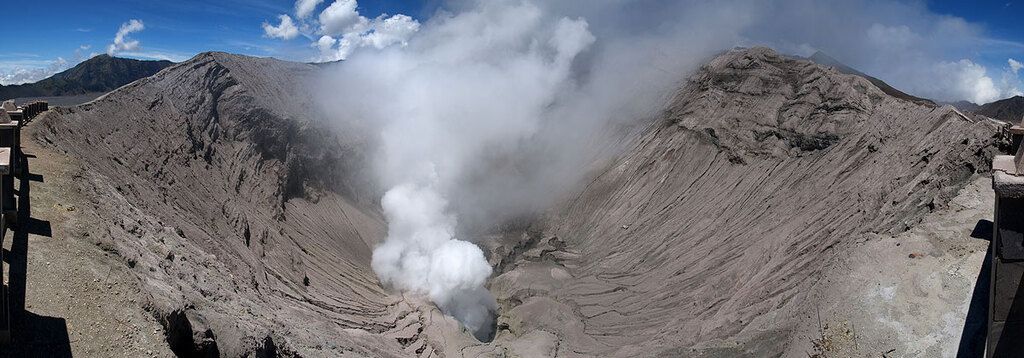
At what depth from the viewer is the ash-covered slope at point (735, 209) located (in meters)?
21.3

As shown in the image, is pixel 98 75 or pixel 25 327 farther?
pixel 98 75

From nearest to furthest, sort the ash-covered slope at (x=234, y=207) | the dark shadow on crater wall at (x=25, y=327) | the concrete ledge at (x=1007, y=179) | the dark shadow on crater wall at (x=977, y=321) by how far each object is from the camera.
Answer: the dark shadow on crater wall at (x=25, y=327), the concrete ledge at (x=1007, y=179), the ash-covered slope at (x=234, y=207), the dark shadow on crater wall at (x=977, y=321)

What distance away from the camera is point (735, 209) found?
32.0 meters

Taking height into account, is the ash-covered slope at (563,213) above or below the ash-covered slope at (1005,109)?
below

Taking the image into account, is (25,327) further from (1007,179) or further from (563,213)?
(563,213)

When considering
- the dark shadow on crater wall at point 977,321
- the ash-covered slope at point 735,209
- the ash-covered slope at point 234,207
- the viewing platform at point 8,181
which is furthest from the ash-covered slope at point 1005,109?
the viewing platform at point 8,181

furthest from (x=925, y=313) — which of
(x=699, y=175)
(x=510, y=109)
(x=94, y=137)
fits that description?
(x=510, y=109)

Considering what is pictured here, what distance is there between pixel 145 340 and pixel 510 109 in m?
45.0

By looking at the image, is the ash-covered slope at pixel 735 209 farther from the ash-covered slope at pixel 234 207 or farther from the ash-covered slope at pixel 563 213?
the ash-covered slope at pixel 234 207

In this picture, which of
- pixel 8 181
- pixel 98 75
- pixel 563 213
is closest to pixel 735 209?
pixel 563 213

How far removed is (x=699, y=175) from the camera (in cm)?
3750

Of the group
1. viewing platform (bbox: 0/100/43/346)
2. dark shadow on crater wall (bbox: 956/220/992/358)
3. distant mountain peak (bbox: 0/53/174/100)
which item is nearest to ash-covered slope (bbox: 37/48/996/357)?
viewing platform (bbox: 0/100/43/346)

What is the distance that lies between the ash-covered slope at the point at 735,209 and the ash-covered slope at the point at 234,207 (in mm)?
10032

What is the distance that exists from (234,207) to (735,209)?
80.3ft
